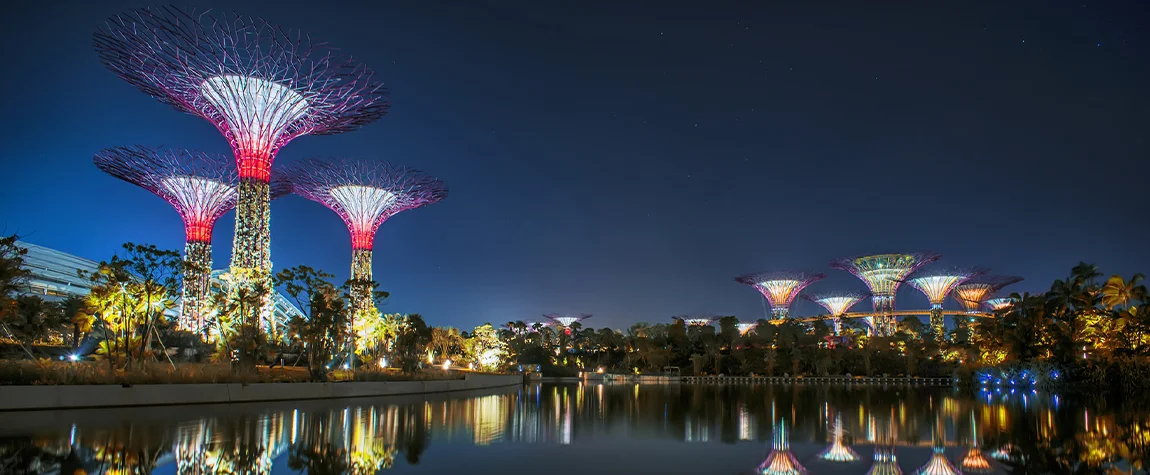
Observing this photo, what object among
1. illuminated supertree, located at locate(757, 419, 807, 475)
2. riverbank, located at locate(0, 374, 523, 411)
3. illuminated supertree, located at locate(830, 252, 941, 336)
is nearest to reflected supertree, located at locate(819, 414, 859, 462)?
illuminated supertree, located at locate(757, 419, 807, 475)

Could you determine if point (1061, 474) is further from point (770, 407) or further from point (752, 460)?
point (770, 407)

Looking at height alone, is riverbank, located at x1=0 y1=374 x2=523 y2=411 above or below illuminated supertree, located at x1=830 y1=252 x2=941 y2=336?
below

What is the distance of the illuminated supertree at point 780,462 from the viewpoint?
12.2 meters

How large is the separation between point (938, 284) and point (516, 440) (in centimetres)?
10334

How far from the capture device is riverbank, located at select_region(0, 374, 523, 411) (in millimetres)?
20531

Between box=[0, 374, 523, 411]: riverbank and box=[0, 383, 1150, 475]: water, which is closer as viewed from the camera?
box=[0, 383, 1150, 475]: water

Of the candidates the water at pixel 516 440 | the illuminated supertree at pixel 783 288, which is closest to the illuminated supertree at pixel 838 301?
the illuminated supertree at pixel 783 288

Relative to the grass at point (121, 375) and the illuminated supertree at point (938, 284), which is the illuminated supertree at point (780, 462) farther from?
the illuminated supertree at point (938, 284)

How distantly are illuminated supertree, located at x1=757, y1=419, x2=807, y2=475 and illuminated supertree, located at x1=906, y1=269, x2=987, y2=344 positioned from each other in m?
96.3

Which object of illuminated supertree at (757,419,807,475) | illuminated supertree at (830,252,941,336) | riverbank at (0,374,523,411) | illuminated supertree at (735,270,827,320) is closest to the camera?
illuminated supertree at (757,419,807,475)

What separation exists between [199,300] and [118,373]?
2738 centimetres

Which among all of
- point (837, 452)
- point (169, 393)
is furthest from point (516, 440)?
point (169, 393)

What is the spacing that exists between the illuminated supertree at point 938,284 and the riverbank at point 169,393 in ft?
300

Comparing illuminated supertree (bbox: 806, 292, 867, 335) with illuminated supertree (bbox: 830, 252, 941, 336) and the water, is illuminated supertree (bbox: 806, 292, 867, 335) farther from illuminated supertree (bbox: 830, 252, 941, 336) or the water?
the water
